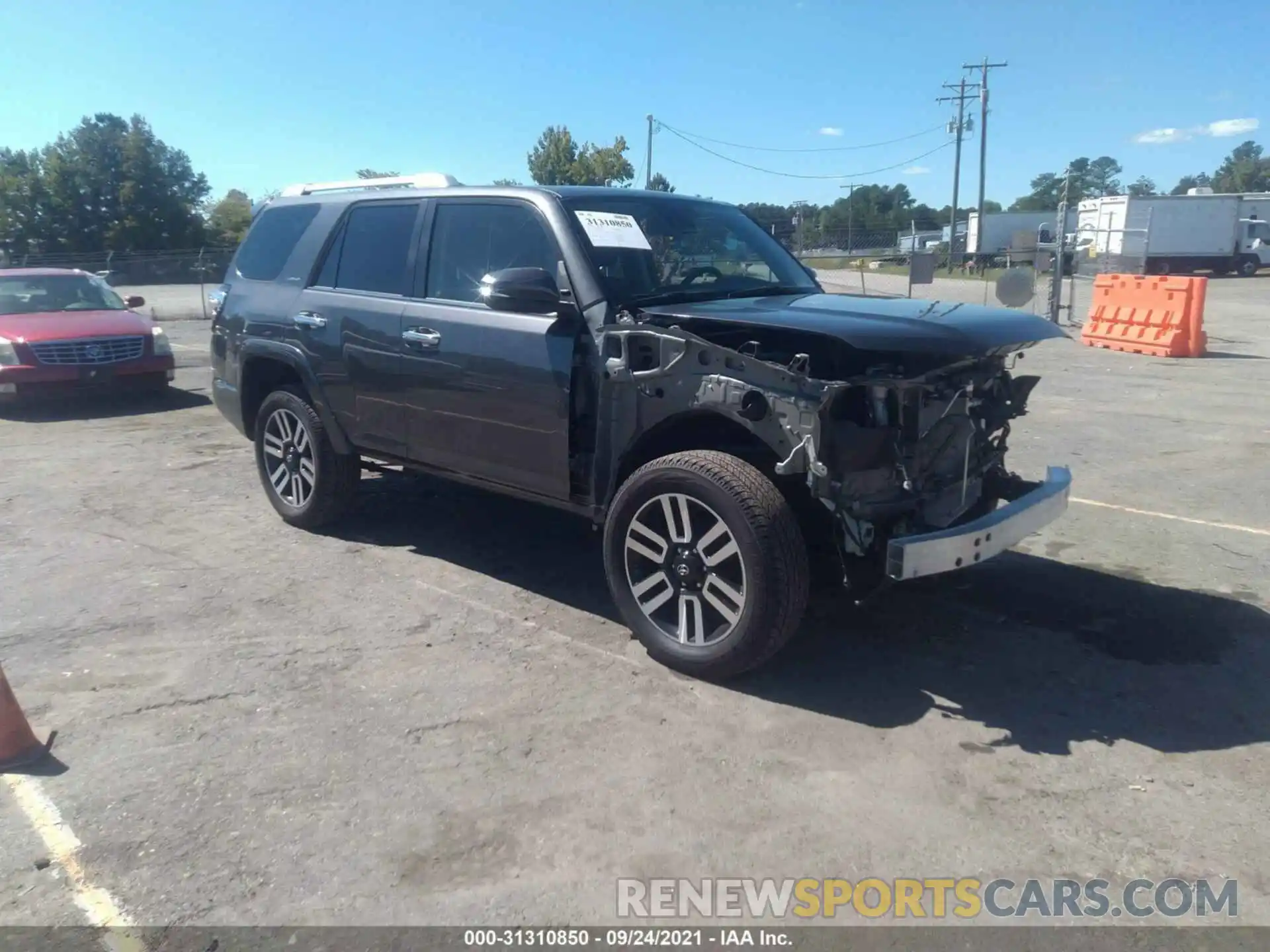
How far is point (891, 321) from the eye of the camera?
13.6 ft

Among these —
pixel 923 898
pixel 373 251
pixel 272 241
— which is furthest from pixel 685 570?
pixel 272 241

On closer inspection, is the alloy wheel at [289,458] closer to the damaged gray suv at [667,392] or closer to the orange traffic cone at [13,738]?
the damaged gray suv at [667,392]

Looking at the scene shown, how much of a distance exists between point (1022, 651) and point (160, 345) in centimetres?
1062

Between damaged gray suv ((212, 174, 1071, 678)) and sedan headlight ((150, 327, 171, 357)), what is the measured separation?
6.56 m

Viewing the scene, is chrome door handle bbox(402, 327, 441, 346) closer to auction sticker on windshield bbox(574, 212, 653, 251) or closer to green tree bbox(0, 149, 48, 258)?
auction sticker on windshield bbox(574, 212, 653, 251)

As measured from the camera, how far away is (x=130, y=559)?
19.7ft

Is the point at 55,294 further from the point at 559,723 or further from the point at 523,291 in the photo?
the point at 559,723

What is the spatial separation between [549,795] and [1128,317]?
52.0 ft

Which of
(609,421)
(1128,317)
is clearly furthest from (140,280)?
(609,421)

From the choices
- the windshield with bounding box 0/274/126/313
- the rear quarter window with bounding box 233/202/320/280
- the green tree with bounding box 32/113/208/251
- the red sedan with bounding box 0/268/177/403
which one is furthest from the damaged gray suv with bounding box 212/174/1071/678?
the green tree with bounding box 32/113/208/251

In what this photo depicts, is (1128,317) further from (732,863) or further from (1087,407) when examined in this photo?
(732,863)

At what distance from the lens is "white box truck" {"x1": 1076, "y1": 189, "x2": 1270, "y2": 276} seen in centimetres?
3825

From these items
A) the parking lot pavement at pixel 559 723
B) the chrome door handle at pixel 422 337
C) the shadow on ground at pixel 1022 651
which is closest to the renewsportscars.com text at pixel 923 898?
the parking lot pavement at pixel 559 723

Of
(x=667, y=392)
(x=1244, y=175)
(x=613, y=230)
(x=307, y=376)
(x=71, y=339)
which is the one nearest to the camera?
(x=667, y=392)
